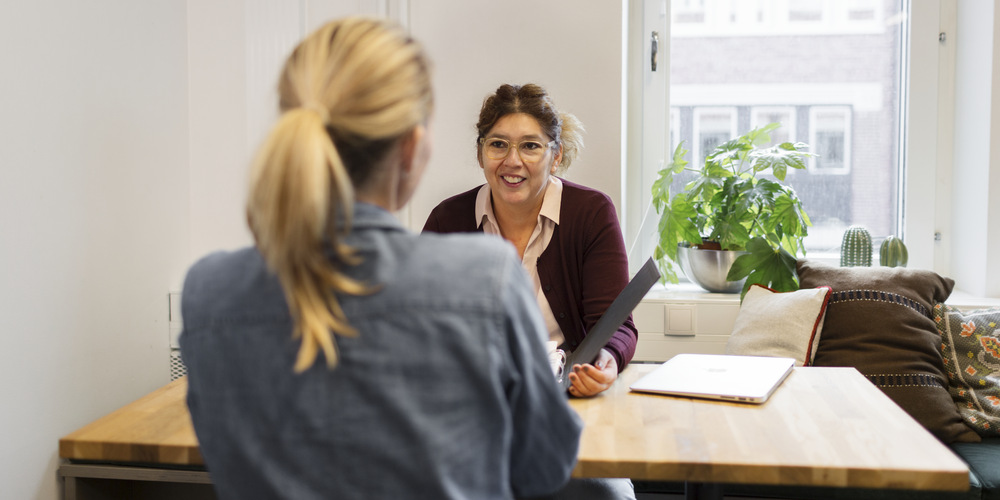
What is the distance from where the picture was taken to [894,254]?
250cm

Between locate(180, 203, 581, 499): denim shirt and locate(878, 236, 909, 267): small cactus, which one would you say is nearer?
locate(180, 203, 581, 499): denim shirt

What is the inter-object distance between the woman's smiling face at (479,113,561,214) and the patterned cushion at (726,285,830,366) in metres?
0.75

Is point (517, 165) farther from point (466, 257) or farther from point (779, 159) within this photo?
point (466, 257)

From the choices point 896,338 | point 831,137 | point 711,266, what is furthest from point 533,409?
point 831,137

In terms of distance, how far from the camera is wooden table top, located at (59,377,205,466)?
122 cm

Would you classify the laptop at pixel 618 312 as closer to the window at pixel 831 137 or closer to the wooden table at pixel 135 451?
the wooden table at pixel 135 451

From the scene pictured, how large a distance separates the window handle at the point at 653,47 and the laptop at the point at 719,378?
4.51ft

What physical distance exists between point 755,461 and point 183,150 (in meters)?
1.91

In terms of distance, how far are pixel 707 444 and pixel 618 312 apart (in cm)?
35

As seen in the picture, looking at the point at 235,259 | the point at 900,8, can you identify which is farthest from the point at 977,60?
the point at 235,259

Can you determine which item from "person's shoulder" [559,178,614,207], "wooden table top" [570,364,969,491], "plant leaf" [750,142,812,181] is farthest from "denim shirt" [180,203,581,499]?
"plant leaf" [750,142,812,181]

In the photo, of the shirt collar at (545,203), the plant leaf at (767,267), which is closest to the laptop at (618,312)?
the shirt collar at (545,203)

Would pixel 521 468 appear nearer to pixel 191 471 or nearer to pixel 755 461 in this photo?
pixel 755 461

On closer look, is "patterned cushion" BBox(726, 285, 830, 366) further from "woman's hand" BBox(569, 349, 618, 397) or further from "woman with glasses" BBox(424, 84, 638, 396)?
"woman's hand" BBox(569, 349, 618, 397)
